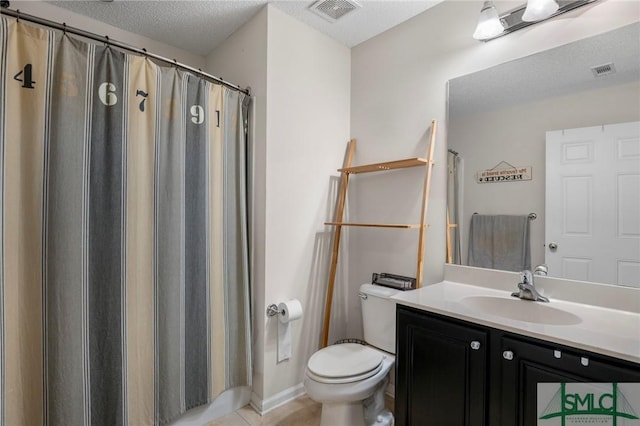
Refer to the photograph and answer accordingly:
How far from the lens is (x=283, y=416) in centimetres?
190

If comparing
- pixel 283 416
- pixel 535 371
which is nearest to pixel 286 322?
pixel 283 416

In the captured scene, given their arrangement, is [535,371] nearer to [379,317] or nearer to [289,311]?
[379,317]

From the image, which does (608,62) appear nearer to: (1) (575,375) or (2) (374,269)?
(1) (575,375)

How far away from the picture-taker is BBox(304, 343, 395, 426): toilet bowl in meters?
1.55

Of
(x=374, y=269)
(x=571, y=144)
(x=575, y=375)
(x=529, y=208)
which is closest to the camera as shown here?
(x=575, y=375)

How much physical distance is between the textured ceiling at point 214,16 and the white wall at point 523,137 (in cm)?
83

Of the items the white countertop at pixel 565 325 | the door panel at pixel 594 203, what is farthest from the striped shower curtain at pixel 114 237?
the door panel at pixel 594 203

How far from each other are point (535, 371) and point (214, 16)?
2.44 m

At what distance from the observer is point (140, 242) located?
1589 millimetres

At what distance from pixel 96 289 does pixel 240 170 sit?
0.96 m

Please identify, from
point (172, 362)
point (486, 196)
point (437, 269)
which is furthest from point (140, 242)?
point (486, 196)

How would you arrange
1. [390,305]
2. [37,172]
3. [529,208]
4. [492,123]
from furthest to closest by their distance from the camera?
[390,305] → [492,123] → [529,208] → [37,172]

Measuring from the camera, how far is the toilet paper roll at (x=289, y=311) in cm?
191

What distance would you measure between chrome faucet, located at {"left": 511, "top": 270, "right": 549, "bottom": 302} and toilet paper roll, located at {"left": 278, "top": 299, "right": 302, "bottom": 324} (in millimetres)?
1175
